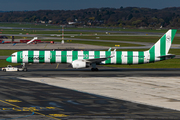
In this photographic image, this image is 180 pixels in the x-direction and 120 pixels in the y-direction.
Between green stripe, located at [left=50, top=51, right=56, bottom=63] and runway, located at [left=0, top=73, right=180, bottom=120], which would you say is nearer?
runway, located at [left=0, top=73, right=180, bottom=120]

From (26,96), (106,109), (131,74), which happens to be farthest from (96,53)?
(106,109)

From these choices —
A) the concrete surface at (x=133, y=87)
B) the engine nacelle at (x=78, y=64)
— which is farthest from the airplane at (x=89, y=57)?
the concrete surface at (x=133, y=87)

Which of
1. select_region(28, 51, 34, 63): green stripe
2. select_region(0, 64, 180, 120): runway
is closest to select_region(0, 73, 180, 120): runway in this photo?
select_region(0, 64, 180, 120): runway

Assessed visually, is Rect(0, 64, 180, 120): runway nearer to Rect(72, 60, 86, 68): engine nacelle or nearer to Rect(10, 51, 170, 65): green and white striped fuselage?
Rect(72, 60, 86, 68): engine nacelle

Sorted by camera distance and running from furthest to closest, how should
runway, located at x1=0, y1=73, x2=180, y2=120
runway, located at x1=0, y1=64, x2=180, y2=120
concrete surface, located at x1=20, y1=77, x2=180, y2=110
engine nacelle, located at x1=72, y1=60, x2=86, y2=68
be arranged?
engine nacelle, located at x1=72, y1=60, x2=86, y2=68 → concrete surface, located at x1=20, y1=77, x2=180, y2=110 → runway, located at x1=0, y1=64, x2=180, y2=120 → runway, located at x1=0, y1=73, x2=180, y2=120

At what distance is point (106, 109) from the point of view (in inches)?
1163

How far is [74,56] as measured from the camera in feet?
183

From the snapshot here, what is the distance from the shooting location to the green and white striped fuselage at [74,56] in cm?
5569

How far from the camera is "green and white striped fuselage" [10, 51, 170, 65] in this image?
5569cm

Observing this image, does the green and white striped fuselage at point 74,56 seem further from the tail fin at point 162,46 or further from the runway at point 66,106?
the runway at point 66,106

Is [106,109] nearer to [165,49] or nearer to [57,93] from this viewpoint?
[57,93]

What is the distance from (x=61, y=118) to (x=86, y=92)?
11.5 metres

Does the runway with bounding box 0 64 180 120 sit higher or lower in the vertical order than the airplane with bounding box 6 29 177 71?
lower

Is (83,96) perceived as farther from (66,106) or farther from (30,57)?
(30,57)
